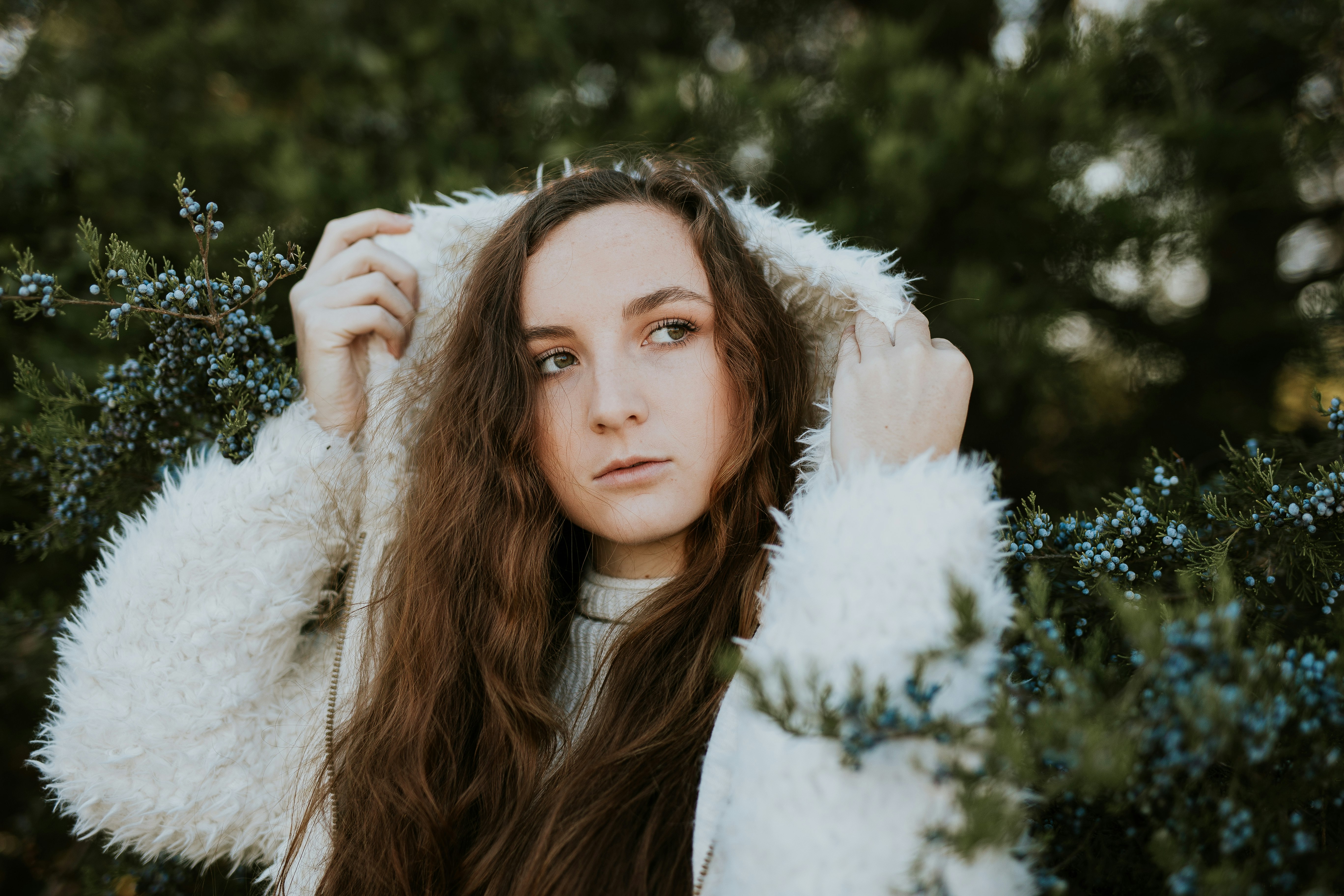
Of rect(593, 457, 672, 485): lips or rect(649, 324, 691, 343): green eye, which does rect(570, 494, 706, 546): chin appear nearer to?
rect(593, 457, 672, 485): lips

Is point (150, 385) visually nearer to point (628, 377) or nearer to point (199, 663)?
point (199, 663)

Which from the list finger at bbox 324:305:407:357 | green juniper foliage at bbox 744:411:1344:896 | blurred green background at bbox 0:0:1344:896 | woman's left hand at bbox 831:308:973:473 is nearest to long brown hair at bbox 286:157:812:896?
finger at bbox 324:305:407:357

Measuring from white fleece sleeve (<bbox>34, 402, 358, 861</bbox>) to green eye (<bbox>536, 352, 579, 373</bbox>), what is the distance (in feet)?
1.88

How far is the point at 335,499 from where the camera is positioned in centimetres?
183

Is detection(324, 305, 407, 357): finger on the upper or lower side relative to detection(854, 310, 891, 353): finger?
lower

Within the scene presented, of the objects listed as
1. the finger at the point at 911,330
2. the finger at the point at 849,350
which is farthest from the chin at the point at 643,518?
the finger at the point at 911,330

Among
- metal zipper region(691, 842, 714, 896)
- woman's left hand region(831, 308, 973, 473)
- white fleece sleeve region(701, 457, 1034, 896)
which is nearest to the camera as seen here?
white fleece sleeve region(701, 457, 1034, 896)

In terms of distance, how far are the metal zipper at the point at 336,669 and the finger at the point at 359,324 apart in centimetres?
49

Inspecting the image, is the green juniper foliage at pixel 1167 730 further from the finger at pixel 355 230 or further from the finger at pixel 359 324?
the finger at pixel 355 230

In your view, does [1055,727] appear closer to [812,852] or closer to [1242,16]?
[812,852]

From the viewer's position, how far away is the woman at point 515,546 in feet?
4.50

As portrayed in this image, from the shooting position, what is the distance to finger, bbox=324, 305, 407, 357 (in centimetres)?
178

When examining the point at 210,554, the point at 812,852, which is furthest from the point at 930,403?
the point at 210,554

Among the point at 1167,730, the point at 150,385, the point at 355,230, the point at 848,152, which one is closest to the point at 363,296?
the point at 355,230
